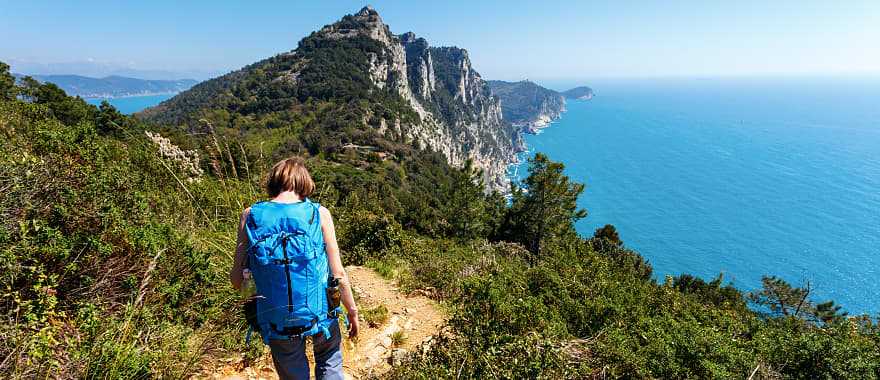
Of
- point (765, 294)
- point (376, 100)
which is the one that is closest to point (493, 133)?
point (376, 100)

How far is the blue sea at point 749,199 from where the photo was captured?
188 ft

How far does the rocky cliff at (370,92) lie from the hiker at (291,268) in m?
59.3

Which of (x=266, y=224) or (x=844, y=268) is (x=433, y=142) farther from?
(x=266, y=224)

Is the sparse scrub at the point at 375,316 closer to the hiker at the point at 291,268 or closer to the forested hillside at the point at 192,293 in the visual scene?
the forested hillside at the point at 192,293

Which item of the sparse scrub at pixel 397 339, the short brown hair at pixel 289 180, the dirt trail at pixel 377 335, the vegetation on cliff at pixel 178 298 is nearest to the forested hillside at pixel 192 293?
the vegetation on cliff at pixel 178 298

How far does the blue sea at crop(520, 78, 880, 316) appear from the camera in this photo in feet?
188

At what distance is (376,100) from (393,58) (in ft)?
92.1

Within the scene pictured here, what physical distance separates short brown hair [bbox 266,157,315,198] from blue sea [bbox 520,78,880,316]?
205 feet

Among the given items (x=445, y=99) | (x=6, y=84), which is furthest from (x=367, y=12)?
(x=6, y=84)

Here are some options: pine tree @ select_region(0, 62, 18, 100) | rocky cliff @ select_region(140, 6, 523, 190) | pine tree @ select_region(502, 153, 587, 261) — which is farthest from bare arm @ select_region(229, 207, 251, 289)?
rocky cliff @ select_region(140, 6, 523, 190)

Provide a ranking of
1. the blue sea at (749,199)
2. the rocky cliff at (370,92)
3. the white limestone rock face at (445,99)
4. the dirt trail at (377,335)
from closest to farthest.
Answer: the dirt trail at (377,335), the blue sea at (749,199), the rocky cliff at (370,92), the white limestone rock face at (445,99)

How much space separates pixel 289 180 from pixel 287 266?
544mm

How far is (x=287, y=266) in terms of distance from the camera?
208 cm

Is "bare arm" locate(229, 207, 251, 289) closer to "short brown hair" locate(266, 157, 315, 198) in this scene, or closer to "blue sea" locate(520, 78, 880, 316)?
"short brown hair" locate(266, 157, 315, 198)
